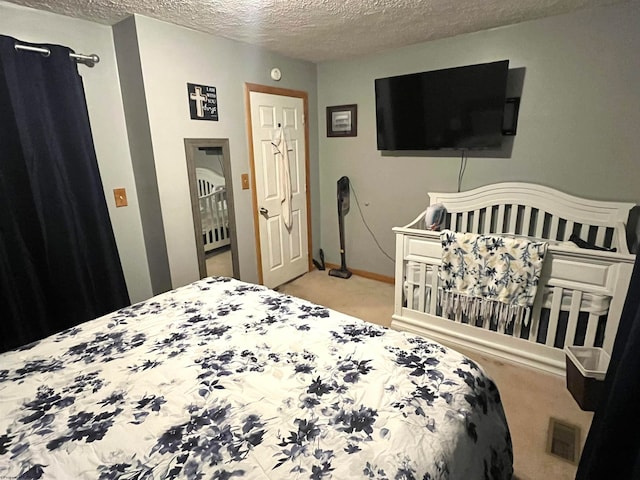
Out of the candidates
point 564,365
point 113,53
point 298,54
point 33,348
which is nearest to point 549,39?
point 298,54

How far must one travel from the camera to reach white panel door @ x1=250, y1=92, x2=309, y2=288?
3.24 m

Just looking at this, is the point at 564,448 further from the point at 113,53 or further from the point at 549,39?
the point at 113,53

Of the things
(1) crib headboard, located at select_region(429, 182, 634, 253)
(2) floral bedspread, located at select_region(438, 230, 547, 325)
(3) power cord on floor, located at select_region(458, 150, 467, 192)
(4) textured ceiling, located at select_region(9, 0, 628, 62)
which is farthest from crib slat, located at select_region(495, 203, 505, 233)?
(4) textured ceiling, located at select_region(9, 0, 628, 62)

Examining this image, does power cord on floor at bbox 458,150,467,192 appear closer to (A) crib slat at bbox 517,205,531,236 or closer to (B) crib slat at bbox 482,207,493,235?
(B) crib slat at bbox 482,207,493,235

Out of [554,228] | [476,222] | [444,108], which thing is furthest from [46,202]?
[554,228]

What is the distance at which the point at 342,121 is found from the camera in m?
3.71

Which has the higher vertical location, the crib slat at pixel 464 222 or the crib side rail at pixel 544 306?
the crib slat at pixel 464 222

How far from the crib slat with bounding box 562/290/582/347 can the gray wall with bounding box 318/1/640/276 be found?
969mm

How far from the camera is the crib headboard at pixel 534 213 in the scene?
2.44 meters

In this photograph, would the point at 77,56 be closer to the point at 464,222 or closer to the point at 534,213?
the point at 464,222

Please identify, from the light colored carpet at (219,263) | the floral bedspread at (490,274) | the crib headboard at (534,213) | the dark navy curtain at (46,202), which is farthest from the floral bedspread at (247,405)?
the crib headboard at (534,213)

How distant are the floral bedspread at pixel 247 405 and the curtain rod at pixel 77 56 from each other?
5.64ft

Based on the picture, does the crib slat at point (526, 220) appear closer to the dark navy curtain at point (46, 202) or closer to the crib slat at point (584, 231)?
the crib slat at point (584, 231)

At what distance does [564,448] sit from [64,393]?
7.33 feet
